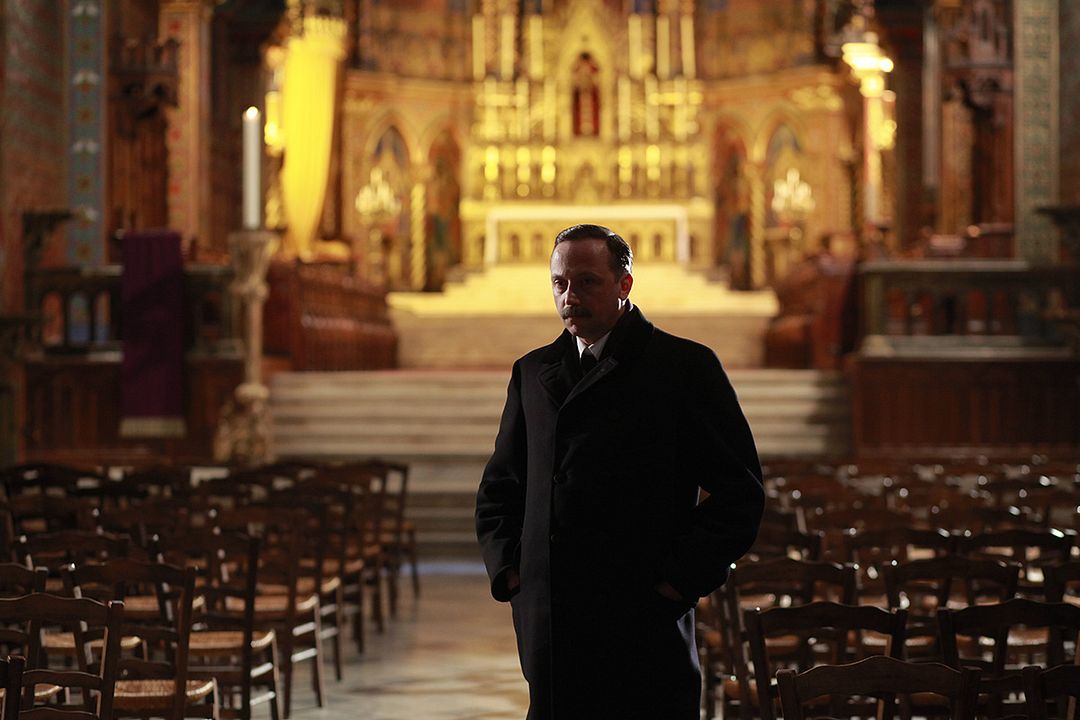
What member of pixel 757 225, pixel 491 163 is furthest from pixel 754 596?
pixel 491 163

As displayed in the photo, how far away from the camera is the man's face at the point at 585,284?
337cm

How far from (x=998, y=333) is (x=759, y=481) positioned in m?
11.5

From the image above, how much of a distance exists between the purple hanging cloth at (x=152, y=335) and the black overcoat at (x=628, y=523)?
36.5ft

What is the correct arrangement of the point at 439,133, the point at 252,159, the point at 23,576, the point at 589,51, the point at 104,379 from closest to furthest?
the point at 23,576 < the point at 252,159 < the point at 104,379 < the point at 589,51 < the point at 439,133

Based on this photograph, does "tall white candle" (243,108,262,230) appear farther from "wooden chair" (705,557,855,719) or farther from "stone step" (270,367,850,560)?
"wooden chair" (705,557,855,719)

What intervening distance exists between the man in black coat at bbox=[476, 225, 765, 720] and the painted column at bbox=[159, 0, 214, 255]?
15.4 meters

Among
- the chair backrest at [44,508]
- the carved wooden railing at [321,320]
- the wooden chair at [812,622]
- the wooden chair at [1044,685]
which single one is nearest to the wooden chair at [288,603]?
the chair backrest at [44,508]

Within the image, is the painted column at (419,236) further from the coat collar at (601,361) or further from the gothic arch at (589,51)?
the coat collar at (601,361)

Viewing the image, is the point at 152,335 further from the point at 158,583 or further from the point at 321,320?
the point at 158,583

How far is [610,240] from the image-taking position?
3.40 metres

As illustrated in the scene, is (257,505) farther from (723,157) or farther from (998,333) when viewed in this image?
(723,157)

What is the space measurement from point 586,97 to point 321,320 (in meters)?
10.2

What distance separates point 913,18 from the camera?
2030 cm

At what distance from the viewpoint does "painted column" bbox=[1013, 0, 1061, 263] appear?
590 inches
